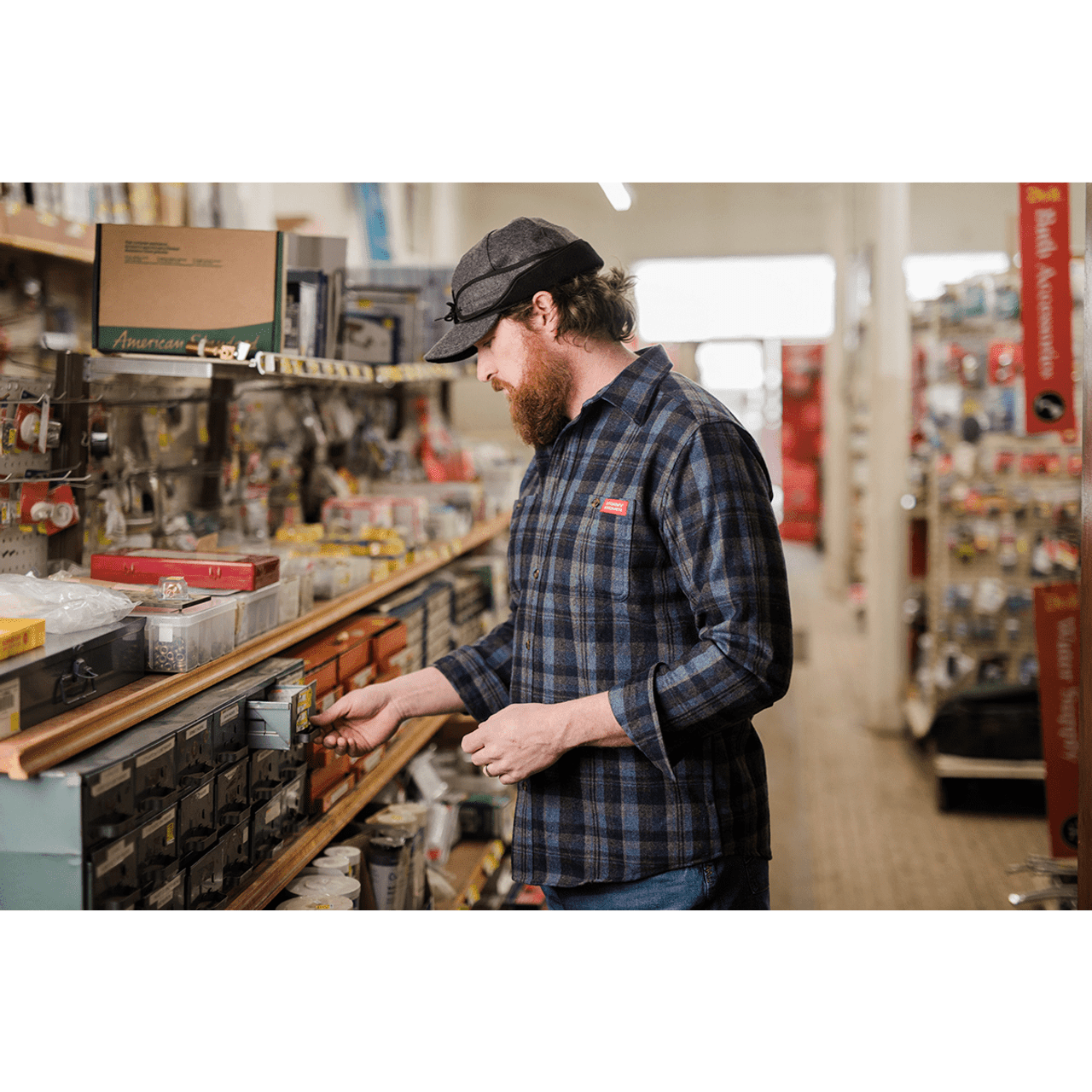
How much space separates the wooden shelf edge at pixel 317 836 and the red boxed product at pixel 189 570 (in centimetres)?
56

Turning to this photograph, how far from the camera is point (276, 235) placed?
2379 millimetres

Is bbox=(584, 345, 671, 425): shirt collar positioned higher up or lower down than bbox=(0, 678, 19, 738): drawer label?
higher up

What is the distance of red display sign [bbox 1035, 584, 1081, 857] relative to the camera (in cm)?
307

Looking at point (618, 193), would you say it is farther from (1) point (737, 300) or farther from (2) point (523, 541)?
(2) point (523, 541)

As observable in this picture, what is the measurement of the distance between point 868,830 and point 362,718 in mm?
3671

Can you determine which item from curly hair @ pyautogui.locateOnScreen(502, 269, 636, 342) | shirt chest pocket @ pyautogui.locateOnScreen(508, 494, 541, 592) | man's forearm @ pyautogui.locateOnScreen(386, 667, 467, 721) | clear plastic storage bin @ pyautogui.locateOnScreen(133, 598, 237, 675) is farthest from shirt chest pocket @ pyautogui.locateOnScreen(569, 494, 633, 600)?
clear plastic storage bin @ pyautogui.locateOnScreen(133, 598, 237, 675)

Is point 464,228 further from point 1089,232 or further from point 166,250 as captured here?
point 1089,232

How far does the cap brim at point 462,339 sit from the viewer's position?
1836 mm

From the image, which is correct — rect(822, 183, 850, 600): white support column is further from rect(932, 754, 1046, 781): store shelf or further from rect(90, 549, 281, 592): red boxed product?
rect(90, 549, 281, 592): red boxed product

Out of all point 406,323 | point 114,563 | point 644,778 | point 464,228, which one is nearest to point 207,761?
point 114,563

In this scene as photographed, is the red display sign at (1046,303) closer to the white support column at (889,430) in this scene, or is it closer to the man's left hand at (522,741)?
the man's left hand at (522,741)

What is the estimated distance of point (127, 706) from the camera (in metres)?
1.64

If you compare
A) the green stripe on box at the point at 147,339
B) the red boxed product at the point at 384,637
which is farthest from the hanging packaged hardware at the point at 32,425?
the red boxed product at the point at 384,637

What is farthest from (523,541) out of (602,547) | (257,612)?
(257,612)
